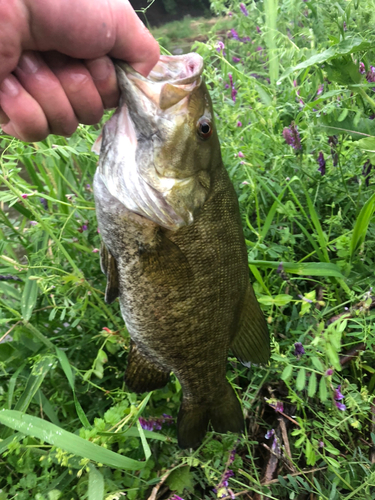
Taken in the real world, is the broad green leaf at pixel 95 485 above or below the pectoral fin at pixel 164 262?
below

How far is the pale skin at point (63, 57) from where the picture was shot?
893mm

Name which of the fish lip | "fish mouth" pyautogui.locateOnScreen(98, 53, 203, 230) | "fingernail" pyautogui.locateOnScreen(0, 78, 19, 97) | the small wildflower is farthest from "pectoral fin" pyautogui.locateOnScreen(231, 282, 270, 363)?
the small wildflower

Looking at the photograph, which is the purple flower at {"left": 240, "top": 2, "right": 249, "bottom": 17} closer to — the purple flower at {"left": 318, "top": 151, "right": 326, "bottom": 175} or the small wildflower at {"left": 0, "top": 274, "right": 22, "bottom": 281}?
the purple flower at {"left": 318, "top": 151, "right": 326, "bottom": 175}

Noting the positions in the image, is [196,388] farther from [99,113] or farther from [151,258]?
[99,113]

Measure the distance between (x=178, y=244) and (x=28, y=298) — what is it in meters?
0.79

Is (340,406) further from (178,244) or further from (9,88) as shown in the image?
(9,88)

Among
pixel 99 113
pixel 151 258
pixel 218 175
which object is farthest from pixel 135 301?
pixel 99 113

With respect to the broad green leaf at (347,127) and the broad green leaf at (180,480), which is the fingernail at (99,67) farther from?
the broad green leaf at (180,480)

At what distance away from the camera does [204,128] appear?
1104 millimetres

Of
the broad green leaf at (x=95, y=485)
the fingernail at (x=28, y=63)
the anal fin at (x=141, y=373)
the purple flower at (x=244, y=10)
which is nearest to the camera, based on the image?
the fingernail at (x=28, y=63)

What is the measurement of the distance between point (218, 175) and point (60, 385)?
1390mm

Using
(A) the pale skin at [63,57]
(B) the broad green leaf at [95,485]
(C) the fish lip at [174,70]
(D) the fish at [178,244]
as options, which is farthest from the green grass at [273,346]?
(C) the fish lip at [174,70]

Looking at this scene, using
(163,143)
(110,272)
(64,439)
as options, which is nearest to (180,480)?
(64,439)

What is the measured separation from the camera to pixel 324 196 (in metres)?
1.89
